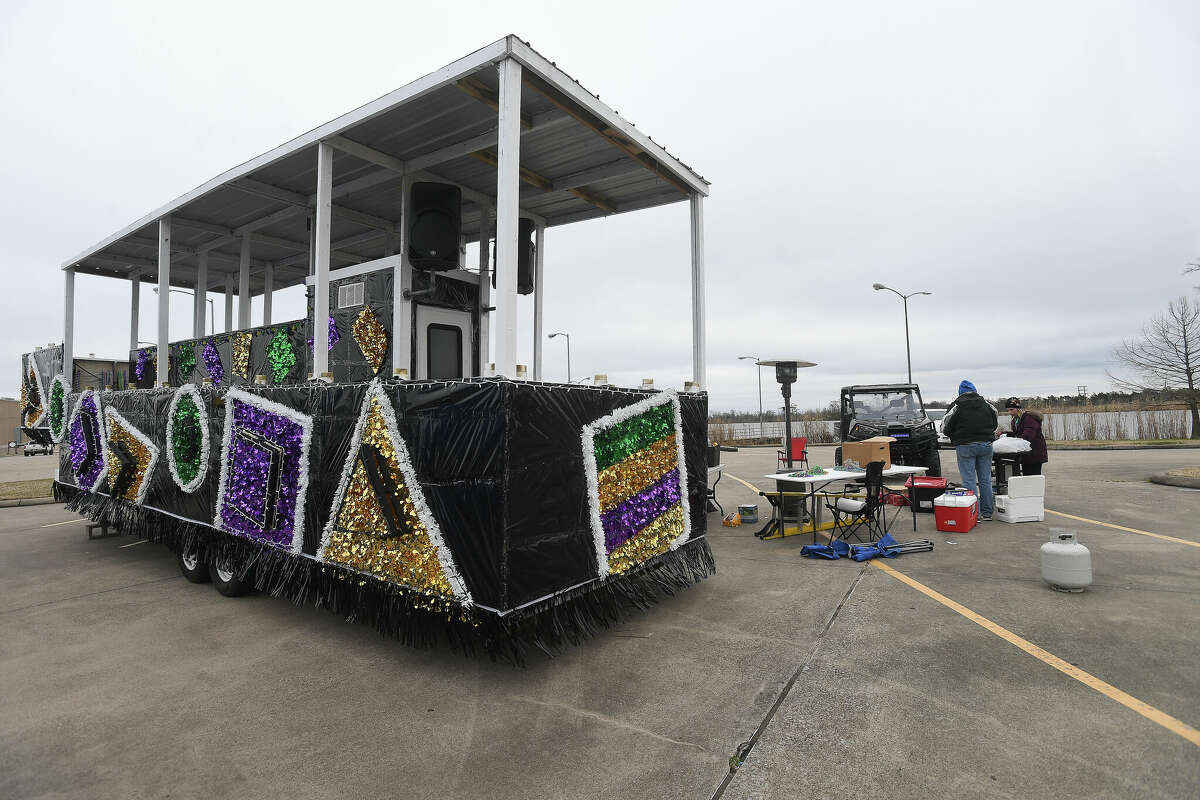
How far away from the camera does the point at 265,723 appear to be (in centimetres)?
319

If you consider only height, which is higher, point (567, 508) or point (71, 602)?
point (567, 508)

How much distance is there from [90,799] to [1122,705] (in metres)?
4.96

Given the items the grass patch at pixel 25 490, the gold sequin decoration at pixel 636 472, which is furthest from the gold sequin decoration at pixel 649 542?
the grass patch at pixel 25 490

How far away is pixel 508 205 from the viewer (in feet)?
13.4

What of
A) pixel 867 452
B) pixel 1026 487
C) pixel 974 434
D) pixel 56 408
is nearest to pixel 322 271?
pixel 56 408

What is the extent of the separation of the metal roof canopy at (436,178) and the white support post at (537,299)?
0.20 ft

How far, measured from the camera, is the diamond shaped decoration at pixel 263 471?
15.9 feet

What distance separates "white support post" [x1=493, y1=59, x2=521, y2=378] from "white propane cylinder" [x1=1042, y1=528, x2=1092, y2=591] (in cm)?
483

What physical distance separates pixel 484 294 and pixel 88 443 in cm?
611

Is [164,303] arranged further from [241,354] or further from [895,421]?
[895,421]

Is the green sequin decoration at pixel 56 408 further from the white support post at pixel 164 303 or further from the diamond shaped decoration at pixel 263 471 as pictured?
the diamond shaped decoration at pixel 263 471

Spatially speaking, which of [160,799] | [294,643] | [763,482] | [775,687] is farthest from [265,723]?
[763,482]

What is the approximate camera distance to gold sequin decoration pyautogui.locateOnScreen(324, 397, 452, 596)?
149 inches

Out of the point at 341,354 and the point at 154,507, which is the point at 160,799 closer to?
the point at 341,354
